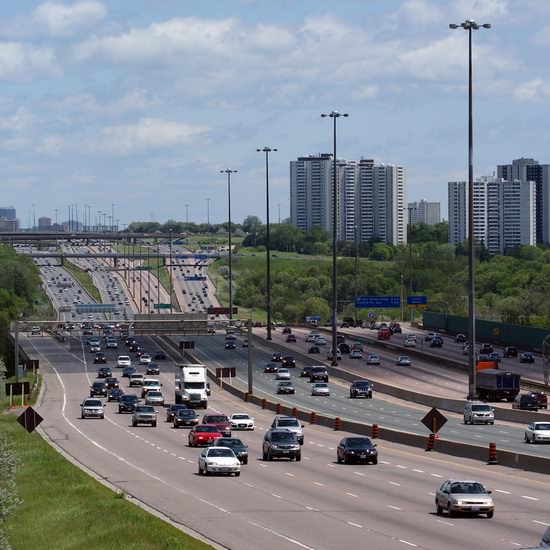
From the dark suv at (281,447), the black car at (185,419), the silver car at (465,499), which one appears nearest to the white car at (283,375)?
the black car at (185,419)

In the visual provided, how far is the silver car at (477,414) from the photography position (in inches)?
2891

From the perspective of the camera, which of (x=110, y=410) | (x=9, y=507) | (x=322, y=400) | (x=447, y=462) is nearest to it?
(x=9, y=507)

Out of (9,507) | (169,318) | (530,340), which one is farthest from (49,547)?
(530,340)

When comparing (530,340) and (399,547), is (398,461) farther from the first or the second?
(530,340)

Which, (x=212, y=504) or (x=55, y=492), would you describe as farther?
(x=55, y=492)

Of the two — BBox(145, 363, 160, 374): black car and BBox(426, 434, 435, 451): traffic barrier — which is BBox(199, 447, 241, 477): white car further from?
BBox(145, 363, 160, 374): black car

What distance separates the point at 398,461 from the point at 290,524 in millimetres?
20361

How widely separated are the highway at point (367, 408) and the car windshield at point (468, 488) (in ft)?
62.6

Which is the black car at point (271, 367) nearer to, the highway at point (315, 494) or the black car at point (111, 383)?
the black car at point (111, 383)

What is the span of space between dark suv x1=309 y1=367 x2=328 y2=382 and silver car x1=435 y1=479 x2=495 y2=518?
250 ft

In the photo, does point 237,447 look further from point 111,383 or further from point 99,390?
point 111,383

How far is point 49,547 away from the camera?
1292 inches

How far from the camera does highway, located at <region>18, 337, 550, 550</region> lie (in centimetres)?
3028

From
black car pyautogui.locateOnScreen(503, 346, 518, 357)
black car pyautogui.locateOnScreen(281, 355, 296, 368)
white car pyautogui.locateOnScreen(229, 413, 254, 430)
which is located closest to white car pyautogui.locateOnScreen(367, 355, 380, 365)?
black car pyautogui.locateOnScreen(281, 355, 296, 368)
